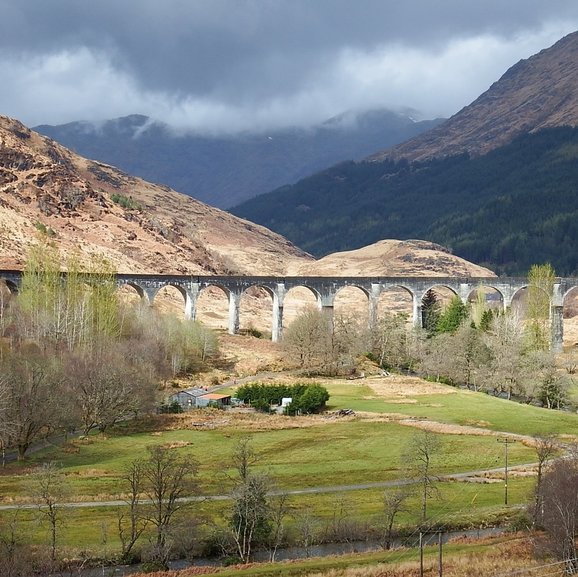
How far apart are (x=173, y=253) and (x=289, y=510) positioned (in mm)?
112222

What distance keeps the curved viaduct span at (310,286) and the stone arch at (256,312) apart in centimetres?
736

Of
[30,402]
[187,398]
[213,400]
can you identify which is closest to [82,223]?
[187,398]

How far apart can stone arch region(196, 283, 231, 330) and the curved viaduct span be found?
9.43 meters

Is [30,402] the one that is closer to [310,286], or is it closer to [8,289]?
[8,289]

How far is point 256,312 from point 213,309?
12.2 meters

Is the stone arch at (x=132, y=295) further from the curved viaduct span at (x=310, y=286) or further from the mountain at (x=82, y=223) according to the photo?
the mountain at (x=82, y=223)

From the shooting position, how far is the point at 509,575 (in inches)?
1046

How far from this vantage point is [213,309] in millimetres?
129625

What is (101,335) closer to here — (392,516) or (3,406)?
(3,406)

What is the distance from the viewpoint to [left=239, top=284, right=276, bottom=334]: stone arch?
11953cm

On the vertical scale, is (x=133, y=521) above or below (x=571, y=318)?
below

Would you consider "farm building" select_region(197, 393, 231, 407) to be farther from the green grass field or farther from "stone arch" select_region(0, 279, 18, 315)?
"stone arch" select_region(0, 279, 18, 315)

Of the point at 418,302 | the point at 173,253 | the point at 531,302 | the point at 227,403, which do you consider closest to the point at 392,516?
the point at 227,403

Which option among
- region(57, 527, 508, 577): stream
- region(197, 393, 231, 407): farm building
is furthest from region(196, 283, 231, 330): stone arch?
region(57, 527, 508, 577): stream
